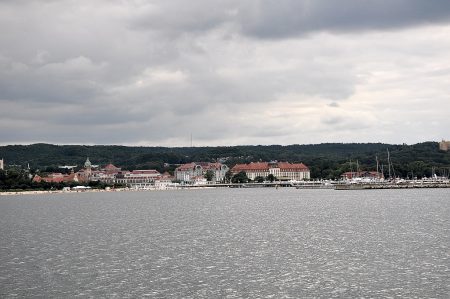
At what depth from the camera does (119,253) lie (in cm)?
4184

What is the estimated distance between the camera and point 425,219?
64.4 meters

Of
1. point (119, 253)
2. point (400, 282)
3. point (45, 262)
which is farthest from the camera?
point (119, 253)

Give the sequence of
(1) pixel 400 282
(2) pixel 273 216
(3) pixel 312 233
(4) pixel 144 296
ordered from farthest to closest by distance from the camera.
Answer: (2) pixel 273 216, (3) pixel 312 233, (1) pixel 400 282, (4) pixel 144 296

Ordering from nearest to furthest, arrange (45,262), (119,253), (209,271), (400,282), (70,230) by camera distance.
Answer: (400,282) → (209,271) → (45,262) → (119,253) → (70,230)

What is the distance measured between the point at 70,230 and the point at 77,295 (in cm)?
3150

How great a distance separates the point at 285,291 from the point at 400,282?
512 centimetres

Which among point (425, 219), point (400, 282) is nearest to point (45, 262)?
point (400, 282)

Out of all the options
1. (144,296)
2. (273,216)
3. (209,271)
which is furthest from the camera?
(273,216)

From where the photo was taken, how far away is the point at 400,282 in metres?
30.5

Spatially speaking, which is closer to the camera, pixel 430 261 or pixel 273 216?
pixel 430 261

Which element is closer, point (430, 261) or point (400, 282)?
point (400, 282)

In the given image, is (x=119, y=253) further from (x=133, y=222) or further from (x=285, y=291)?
(x=133, y=222)

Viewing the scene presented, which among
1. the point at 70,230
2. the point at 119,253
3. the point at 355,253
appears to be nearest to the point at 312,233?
the point at 355,253

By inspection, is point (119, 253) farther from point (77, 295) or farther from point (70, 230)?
point (70, 230)
